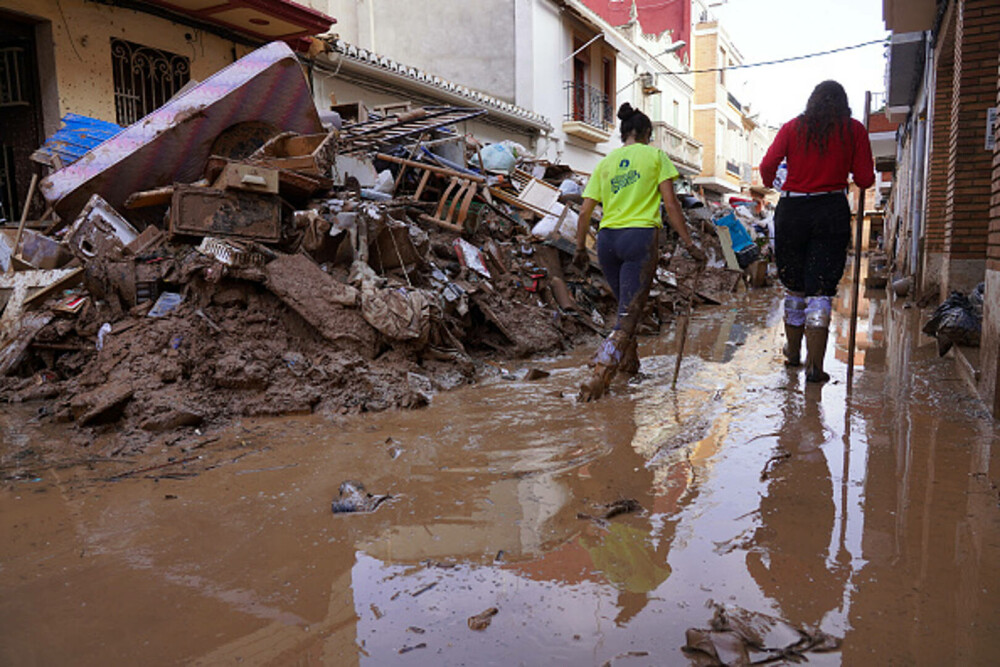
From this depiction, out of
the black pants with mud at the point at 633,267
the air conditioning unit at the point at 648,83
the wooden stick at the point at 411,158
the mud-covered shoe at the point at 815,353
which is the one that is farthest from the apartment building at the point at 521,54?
the mud-covered shoe at the point at 815,353

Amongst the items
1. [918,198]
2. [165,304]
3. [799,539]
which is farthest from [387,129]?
[918,198]

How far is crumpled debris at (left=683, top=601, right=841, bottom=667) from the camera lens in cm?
158

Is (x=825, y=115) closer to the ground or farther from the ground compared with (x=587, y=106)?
closer to the ground

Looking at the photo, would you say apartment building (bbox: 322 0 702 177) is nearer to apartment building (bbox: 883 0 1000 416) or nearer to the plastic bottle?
apartment building (bbox: 883 0 1000 416)

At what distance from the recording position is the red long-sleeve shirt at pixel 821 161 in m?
4.40

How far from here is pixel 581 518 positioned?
2.42 metres

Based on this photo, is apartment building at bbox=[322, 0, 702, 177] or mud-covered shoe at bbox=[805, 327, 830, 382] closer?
mud-covered shoe at bbox=[805, 327, 830, 382]

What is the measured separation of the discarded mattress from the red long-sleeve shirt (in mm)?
4301

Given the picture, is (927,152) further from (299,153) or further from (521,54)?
(521,54)

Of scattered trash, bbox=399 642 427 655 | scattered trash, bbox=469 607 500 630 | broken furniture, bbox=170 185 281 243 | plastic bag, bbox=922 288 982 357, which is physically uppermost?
broken furniture, bbox=170 185 281 243

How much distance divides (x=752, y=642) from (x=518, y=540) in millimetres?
834

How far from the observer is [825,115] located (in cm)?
443

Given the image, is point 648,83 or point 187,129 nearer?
point 187,129

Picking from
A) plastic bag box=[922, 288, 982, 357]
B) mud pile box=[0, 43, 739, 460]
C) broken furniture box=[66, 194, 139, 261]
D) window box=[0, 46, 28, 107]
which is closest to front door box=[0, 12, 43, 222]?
window box=[0, 46, 28, 107]
